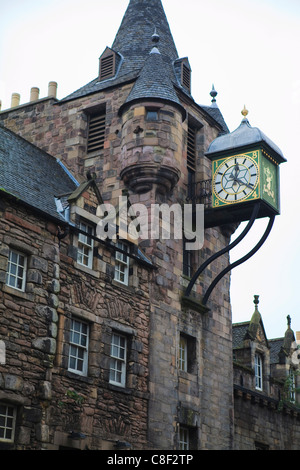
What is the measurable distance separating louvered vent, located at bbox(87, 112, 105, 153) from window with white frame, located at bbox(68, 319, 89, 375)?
293 inches

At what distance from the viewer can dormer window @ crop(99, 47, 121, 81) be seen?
1039 inches

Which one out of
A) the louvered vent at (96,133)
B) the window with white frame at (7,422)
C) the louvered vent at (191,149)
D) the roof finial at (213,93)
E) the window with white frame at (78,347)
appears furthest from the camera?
the roof finial at (213,93)

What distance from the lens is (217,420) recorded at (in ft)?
77.4

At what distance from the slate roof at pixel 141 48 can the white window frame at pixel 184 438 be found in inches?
384

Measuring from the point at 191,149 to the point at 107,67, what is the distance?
402 centimetres

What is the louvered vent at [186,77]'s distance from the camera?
2683 cm

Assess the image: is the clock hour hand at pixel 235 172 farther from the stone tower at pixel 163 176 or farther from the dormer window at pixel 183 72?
the dormer window at pixel 183 72

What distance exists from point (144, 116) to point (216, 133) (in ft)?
15.7

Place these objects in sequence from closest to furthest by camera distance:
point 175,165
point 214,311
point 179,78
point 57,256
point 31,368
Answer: point 31,368
point 57,256
point 175,165
point 214,311
point 179,78

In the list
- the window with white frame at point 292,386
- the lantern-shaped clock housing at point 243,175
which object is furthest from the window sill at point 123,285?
the window with white frame at point 292,386

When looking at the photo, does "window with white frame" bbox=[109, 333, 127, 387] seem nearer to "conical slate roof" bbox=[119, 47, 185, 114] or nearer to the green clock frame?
the green clock frame

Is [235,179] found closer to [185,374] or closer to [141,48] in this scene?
[185,374]
